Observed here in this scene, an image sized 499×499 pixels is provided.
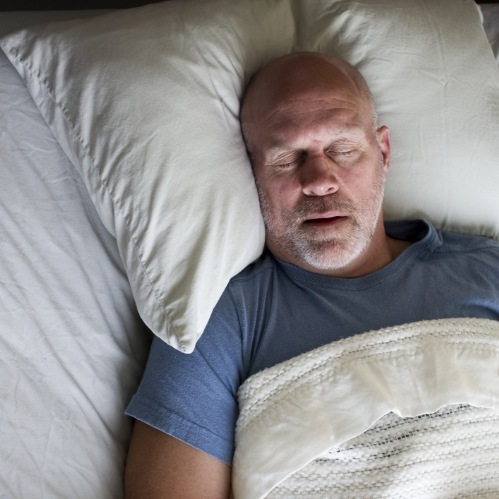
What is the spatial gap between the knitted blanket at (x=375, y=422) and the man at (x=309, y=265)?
5 cm

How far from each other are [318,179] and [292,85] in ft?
0.59

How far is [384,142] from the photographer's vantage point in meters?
1.34

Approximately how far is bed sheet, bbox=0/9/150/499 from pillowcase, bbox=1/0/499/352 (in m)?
0.07

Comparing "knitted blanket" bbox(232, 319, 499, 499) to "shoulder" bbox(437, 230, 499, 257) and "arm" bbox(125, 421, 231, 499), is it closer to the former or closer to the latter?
"arm" bbox(125, 421, 231, 499)

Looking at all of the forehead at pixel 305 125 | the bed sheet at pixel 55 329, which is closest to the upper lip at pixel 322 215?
the forehead at pixel 305 125

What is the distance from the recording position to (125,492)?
3.51ft

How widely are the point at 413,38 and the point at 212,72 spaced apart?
0.43 meters

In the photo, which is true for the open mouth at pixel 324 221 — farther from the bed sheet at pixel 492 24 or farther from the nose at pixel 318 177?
the bed sheet at pixel 492 24

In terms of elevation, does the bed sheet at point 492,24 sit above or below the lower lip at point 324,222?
above

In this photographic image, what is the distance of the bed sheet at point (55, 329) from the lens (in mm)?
1050

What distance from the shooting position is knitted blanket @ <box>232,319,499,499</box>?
1041 millimetres

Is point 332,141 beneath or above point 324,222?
above

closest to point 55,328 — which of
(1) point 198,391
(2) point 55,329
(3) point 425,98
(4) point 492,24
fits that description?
(2) point 55,329

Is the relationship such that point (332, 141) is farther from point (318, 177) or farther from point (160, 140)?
point (160, 140)
